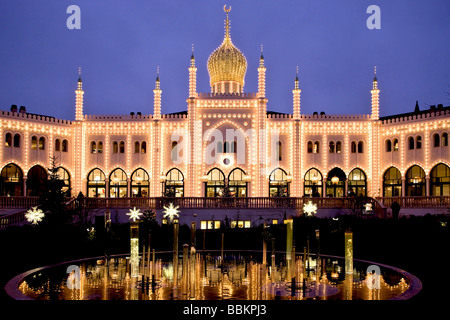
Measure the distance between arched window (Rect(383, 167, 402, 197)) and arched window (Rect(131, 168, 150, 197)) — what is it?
22.5 meters

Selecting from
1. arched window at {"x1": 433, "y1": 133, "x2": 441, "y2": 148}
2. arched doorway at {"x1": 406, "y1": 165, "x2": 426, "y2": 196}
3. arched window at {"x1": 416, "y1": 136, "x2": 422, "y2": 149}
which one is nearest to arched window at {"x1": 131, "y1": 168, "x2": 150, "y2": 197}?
arched doorway at {"x1": 406, "y1": 165, "x2": 426, "y2": 196}

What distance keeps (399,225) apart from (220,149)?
2046cm

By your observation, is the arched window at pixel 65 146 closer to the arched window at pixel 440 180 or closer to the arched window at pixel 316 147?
the arched window at pixel 316 147

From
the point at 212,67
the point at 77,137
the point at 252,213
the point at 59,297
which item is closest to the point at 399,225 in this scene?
the point at 252,213

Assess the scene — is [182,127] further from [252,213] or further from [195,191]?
[252,213]

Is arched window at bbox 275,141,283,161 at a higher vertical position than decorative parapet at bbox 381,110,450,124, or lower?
lower

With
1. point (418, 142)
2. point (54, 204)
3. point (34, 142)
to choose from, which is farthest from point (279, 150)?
point (54, 204)

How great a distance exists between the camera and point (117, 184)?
4431cm

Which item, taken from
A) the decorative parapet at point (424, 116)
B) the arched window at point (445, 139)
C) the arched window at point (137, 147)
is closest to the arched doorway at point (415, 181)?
the arched window at point (445, 139)

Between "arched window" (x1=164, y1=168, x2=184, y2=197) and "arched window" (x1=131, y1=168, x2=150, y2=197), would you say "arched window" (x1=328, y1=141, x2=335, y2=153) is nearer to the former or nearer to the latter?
"arched window" (x1=164, y1=168, x2=184, y2=197)

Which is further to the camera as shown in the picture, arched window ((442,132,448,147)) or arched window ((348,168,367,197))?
arched window ((348,168,367,197))

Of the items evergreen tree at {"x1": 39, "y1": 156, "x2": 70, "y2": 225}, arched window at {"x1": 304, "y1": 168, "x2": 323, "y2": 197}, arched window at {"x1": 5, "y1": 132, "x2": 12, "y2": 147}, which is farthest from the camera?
arched window at {"x1": 304, "y1": 168, "x2": 323, "y2": 197}

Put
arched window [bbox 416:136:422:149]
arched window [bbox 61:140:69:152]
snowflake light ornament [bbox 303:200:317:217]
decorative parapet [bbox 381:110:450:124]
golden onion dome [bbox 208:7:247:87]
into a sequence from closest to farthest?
snowflake light ornament [bbox 303:200:317:217], decorative parapet [bbox 381:110:450:124], arched window [bbox 416:136:422:149], arched window [bbox 61:140:69:152], golden onion dome [bbox 208:7:247:87]

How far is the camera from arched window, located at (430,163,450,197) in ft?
134
